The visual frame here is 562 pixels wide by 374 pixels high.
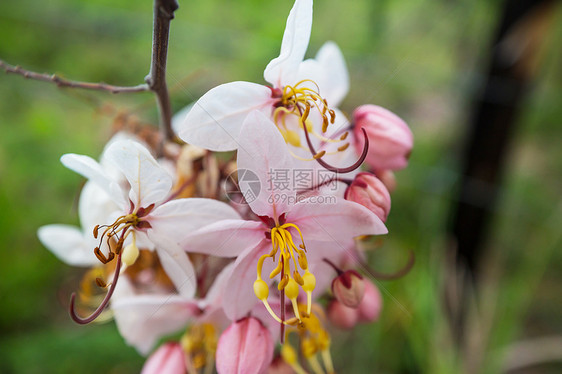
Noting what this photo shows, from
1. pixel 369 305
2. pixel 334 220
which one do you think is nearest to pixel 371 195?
pixel 334 220

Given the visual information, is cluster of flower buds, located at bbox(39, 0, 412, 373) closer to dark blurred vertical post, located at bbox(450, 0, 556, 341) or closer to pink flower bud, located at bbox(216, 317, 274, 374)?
pink flower bud, located at bbox(216, 317, 274, 374)

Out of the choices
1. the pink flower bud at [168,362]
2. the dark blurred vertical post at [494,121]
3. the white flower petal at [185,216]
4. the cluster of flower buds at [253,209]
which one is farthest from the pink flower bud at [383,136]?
the dark blurred vertical post at [494,121]

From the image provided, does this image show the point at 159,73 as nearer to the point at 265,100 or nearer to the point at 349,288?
the point at 265,100

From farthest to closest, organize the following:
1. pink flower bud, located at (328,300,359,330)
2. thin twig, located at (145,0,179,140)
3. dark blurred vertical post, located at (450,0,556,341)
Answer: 1. dark blurred vertical post, located at (450,0,556,341)
2. pink flower bud, located at (328,300,359,330)
3. thin twig, located at (145,0,179,140)

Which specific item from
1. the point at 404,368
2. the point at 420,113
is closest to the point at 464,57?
the point at 420,113

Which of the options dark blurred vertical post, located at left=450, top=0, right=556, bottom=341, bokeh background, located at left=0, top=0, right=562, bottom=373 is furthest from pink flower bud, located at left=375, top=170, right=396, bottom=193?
dark blurred vertical post, located at left=450, top=0, right=556, bottom=341

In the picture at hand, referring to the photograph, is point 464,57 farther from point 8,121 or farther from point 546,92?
point 8,121
